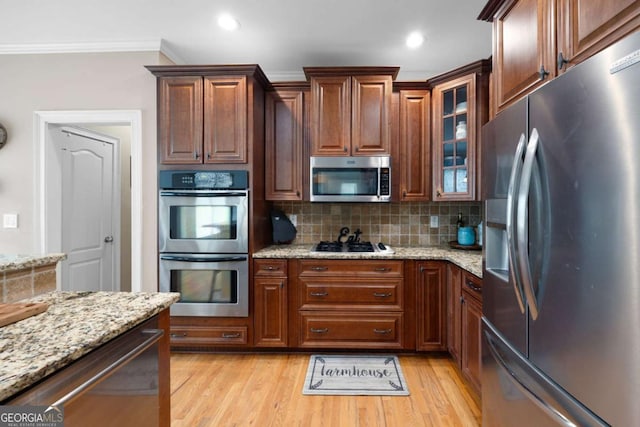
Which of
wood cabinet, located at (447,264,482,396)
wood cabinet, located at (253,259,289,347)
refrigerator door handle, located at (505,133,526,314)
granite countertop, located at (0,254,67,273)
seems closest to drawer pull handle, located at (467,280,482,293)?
wood cabinet, located at (447,264,482,396)

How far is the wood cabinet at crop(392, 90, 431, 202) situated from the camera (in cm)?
300

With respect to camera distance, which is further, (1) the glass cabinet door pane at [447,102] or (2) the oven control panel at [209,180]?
(1) the glass cabinet door pane at [447,102]

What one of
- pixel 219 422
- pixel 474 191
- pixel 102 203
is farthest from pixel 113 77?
pixel 474 191

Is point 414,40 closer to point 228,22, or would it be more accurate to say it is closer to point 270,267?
point 228,22

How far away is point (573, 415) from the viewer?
3.07 ft

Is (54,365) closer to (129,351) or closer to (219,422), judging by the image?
(129,351)

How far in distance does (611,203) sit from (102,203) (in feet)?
13.7

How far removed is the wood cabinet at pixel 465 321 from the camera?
2.03 meters

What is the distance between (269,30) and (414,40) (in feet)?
4.00

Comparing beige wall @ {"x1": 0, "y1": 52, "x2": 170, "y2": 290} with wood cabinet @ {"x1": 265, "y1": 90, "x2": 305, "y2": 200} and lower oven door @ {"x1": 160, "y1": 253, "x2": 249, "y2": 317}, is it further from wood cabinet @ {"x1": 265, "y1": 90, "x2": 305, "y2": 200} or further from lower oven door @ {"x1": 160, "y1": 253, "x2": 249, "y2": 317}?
wood cabinet @ {"x1": 265, "y1": 90, "x2": 305, "y2": 200}

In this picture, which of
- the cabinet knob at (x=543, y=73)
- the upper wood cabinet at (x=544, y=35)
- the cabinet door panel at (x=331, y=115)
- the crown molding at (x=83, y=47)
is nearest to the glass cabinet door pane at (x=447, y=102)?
the cabinet door panel at (x=331, y=115)

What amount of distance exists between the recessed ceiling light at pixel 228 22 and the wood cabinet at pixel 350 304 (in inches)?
77.6

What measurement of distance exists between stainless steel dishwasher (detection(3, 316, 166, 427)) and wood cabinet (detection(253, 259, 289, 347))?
149cm

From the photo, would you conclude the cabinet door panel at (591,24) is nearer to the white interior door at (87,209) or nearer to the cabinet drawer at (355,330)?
the cabinet drawer at (355,330)
